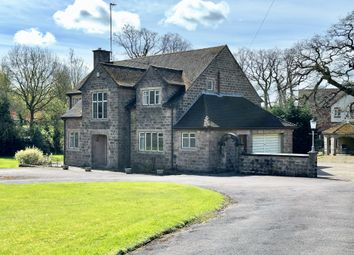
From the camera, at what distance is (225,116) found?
33.5 metres

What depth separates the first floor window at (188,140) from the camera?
3228 cm

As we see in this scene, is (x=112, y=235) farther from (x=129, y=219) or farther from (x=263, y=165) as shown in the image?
(x=263, y=165)

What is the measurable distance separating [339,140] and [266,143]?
73.6ft

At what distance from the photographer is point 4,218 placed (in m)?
13.3

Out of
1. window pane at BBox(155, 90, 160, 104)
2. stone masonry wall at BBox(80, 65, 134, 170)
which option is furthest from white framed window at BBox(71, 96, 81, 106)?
window pane at BBox(155, 90, 160, 104)

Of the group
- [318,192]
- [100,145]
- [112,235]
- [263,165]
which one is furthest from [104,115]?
[112,235]

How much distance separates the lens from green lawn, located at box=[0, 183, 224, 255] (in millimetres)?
10086

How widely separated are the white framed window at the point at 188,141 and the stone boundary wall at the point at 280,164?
4.03 m

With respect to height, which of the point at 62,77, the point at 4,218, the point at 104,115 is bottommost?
the point at 4,218

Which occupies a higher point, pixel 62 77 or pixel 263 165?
pixel 62 77

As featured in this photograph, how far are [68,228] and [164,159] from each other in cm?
2249

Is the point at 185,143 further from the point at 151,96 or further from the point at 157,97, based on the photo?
the point at 151,96

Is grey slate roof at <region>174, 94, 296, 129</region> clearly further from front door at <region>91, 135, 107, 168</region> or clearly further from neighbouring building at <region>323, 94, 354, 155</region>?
neighbouring building at <region>323, 94, 354, 155</region>

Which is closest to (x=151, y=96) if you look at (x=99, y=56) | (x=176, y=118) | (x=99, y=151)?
(x=176, y=118)
